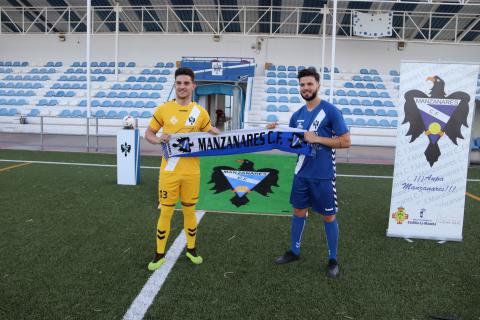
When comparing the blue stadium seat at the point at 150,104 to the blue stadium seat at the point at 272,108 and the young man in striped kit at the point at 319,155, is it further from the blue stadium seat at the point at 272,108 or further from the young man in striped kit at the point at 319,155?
the young man in striped kit at the point at 319,155

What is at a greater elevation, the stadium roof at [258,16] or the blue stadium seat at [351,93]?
the stadium roof at [258,16]

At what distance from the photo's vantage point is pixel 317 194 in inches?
135

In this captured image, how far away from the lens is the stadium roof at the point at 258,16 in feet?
61.9

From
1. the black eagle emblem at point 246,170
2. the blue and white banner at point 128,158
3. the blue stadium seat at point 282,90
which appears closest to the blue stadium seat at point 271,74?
the blue stadium seat at point 282,90

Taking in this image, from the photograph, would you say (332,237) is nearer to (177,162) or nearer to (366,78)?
(177,162)

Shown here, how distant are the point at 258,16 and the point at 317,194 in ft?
61.4

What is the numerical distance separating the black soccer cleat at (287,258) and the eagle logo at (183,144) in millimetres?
1440

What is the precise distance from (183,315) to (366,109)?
1589 centimetres

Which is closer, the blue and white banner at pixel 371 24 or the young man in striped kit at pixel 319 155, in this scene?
the young man in striped kit at pixel 319 155

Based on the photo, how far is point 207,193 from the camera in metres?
5.78

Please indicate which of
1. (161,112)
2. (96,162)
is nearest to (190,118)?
(161,112)

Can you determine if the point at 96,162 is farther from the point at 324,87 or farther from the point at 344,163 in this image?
the point at 324,87

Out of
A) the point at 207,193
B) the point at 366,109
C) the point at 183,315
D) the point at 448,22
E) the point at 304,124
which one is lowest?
the point at 183,315

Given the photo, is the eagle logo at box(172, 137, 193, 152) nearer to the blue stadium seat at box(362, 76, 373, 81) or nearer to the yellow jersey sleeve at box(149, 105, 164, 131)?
the yellow jersey sleeve at box(149, 105, 164, 131)
